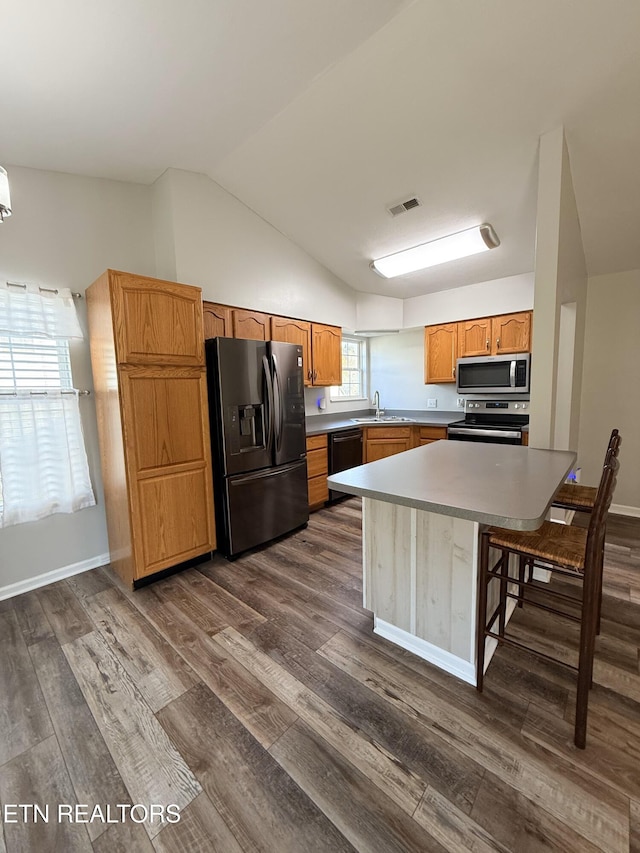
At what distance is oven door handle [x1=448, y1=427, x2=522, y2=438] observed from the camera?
3545 millimetres

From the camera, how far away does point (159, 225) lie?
2.91 metres

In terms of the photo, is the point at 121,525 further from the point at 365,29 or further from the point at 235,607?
the point at 365,29

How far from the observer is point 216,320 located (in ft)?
9.87

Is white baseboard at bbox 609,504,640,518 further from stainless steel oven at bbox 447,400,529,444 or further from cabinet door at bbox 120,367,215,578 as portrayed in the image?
cabinet door at bbox 120,367,215,578

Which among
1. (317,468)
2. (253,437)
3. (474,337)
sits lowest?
(317,468)

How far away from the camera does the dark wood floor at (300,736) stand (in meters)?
1.11

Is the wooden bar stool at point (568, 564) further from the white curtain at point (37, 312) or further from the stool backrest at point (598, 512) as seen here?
the white curtain at point (37, 312)

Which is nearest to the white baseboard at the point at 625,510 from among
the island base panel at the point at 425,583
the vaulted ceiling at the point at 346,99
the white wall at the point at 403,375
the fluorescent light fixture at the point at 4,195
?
the white wall at the point at 403,375

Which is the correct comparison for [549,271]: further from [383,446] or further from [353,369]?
[353,369]

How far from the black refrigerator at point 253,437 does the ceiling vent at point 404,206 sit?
1.41m

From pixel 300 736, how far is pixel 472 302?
4216 millimetres

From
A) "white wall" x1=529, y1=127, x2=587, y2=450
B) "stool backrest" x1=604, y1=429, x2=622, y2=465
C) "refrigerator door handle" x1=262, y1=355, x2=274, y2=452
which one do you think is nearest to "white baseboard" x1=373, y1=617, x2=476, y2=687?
"stool backrest" x1=604, y1=429, x2=622, y2=465

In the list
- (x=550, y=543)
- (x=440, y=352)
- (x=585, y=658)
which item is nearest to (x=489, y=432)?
(x=440, y=352)

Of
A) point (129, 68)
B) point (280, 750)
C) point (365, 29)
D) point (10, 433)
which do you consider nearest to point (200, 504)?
point (10, 433)
